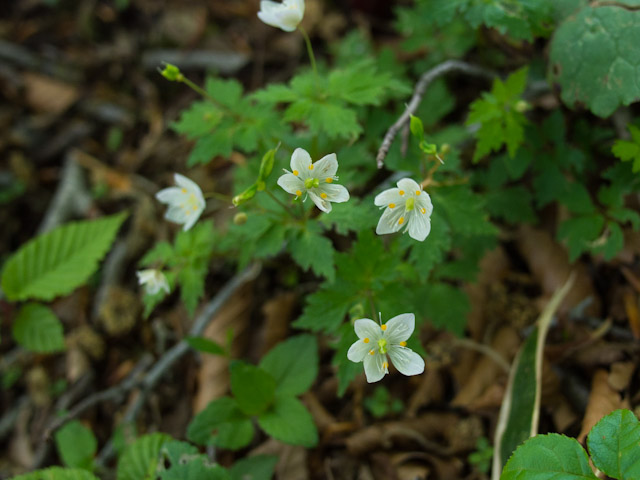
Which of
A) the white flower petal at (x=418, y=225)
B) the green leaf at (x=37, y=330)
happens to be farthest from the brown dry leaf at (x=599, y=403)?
the green leaf at (x=37, y=330)

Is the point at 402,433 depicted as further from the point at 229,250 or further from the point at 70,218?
the point at 70,218

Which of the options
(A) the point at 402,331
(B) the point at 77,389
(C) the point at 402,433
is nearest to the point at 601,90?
(A) the point at 402,331

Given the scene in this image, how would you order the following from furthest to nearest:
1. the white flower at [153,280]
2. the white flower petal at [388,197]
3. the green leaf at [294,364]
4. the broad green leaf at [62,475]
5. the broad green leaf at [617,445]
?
the green leaf at [294,364] < the white flower at [153,280] < the broad green leaf at [62,475] < the white flower petal at [388,197] < the broad green leaf at [617,445]

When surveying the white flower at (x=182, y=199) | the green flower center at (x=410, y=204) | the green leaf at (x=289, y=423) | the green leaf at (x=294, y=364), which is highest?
the green flower center at (x=410, y=204)

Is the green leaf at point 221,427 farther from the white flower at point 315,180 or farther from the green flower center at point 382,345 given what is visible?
the white flower at point 315,180

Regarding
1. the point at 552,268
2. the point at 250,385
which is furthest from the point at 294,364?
the point at 552,268

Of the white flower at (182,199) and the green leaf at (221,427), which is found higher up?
the white flower at (182,199)

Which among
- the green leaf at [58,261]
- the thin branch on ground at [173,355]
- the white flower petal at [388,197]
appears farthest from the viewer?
the green leaf at [58,261]
